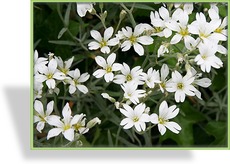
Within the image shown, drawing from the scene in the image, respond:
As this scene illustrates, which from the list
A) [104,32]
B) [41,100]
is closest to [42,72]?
[41,100]

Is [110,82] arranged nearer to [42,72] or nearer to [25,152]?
[42,72]

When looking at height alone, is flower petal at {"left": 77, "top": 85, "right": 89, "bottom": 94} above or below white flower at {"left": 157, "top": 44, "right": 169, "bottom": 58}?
below

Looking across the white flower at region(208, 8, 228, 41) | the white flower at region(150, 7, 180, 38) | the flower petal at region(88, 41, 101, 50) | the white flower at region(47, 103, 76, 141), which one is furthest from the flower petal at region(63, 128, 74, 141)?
the white flower at region(208, 8, 228, 41)

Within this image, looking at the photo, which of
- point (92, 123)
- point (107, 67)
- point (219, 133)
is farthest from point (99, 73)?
point (219, 133)

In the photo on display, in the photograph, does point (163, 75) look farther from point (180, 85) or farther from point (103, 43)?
point (103, 43)

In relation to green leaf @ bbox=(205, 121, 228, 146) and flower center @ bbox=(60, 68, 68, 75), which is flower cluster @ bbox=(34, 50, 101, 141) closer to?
flower center @ bbox=(60, 68, 68, 75)
